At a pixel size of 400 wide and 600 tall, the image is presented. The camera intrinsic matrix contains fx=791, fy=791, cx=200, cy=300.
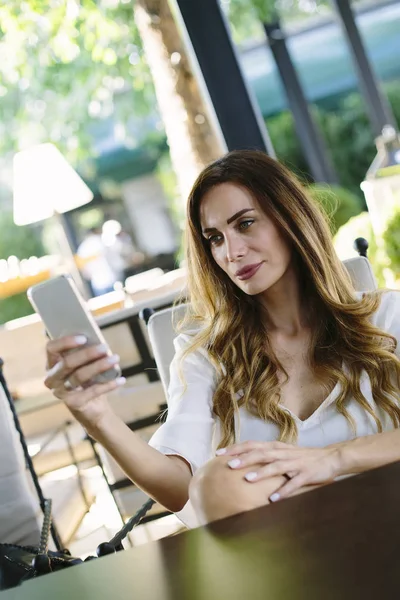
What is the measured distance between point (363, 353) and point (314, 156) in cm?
837

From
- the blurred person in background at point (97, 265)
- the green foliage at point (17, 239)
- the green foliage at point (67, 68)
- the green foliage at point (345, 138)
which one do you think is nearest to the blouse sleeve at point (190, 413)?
the green foliage at point (67, 68)

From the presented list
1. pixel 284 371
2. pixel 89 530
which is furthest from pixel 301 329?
pixel 89 530

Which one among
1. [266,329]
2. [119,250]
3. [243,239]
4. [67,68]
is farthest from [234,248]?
[119,250]

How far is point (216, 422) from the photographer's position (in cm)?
184

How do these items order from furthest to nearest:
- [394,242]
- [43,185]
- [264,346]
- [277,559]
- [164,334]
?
[43,185], [394,242], [164,334], [264,346], [277,559]

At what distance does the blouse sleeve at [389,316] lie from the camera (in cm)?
182

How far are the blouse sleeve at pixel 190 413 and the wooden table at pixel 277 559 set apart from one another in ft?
2.01

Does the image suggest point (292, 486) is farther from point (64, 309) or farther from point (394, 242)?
point (394, 242)

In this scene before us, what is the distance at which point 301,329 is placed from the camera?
6.29 ft

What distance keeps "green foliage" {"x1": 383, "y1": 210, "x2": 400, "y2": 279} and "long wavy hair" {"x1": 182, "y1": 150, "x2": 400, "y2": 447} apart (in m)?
2.94

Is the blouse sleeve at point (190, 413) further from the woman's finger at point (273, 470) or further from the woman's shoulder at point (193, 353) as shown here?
the woman's finger at point (273, 470)

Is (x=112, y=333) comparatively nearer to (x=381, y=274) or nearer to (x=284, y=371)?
(x=284, y=371)

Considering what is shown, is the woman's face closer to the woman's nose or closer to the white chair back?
the woman's nose

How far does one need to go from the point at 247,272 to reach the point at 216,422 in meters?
0.36
